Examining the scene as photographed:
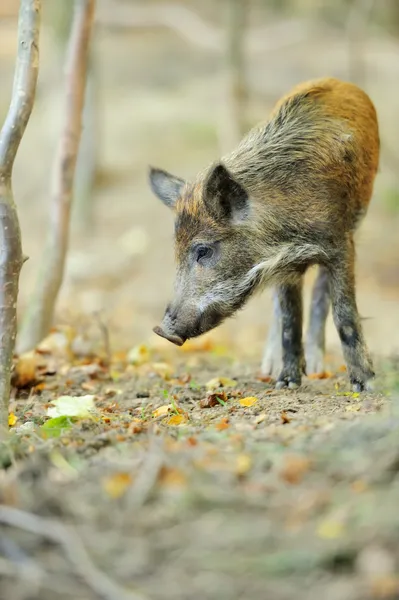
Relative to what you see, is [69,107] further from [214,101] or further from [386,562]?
[214,101]

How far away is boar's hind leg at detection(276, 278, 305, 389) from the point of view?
6086 millimetres

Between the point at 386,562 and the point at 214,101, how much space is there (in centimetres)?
1835

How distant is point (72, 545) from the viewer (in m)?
2.96

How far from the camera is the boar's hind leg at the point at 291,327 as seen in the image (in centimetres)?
609

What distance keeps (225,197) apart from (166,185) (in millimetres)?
741

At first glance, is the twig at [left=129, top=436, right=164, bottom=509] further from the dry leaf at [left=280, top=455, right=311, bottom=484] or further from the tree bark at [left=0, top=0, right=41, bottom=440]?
the tree bark at [left=0, top=0, right=41, bottom=440]

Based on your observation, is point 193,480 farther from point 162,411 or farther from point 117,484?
point 162,411

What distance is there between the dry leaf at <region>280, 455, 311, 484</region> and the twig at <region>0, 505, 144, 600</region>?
77cm

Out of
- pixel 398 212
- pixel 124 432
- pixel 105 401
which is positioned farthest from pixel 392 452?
pixel 398 212

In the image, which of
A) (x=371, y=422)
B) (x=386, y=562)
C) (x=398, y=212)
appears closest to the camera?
(x=386, y=562)

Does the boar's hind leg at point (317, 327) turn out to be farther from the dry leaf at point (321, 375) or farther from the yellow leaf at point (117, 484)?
the yellow leaf at point (117, 484)

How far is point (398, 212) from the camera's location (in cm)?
1517

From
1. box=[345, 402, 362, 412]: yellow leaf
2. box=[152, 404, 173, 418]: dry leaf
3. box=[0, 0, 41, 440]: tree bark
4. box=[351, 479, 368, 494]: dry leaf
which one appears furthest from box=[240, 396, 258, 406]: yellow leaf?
box=[351, 479, 368, 494]: dry leaf

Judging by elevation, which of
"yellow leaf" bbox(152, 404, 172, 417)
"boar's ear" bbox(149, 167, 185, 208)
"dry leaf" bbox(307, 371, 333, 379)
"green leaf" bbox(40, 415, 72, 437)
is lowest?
"green leaf" bbox(40, 415, 72, 437)
